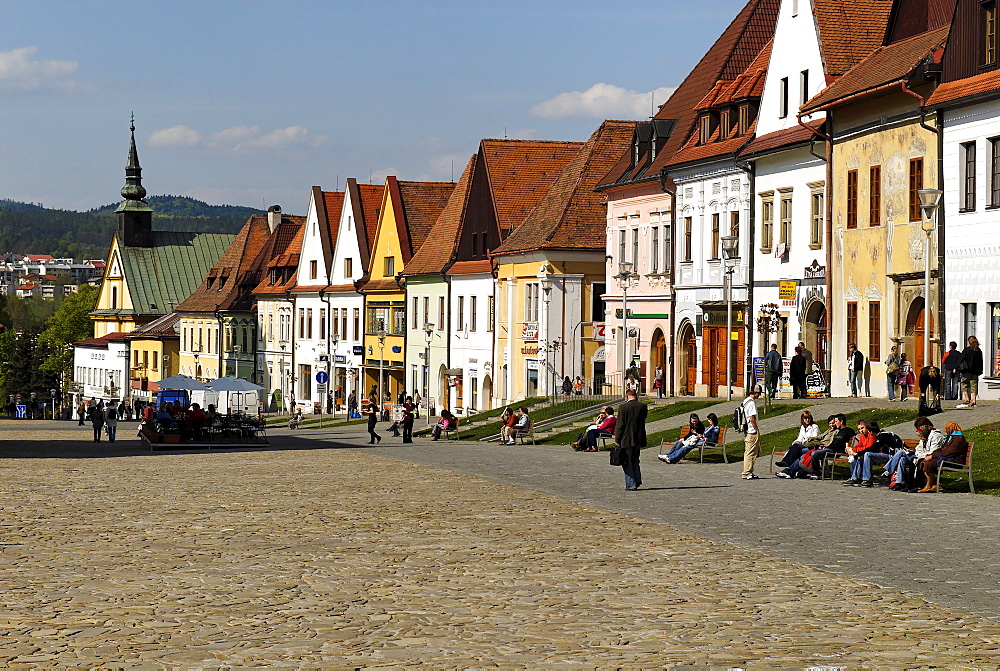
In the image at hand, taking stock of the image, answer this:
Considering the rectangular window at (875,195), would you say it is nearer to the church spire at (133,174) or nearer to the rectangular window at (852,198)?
the rectangular window at (852,198)

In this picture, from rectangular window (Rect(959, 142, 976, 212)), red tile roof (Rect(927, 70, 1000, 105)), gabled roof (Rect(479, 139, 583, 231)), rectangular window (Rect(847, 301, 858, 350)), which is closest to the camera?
red tile roof (Rect(927, 70, 1000, 105))

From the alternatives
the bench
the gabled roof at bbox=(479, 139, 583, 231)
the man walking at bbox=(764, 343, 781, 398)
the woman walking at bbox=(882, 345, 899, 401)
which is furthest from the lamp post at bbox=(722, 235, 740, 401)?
the gabled roof at bbox=(479, 139, 583, 231)

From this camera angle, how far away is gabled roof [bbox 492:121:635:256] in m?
62.8

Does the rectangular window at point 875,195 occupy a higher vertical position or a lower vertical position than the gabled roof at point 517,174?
lower

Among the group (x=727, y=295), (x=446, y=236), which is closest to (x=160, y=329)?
(x=446, y=236)

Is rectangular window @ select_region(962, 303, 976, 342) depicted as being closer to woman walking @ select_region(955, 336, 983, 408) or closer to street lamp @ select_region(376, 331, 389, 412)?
woman walking @ select_region(955, 336, 983, 408)

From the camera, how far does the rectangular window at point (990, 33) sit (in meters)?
35.8

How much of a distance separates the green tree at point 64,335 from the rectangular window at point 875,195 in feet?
383

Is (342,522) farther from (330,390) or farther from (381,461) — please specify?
(330,390)

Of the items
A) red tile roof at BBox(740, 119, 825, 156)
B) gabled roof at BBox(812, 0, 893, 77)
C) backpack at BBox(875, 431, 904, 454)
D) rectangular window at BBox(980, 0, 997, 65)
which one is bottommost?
backpack at BBox(875, 431, 904, 454)

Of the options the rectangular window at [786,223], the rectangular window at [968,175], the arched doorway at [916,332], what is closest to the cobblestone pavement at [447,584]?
the rectangular window at [968,175]

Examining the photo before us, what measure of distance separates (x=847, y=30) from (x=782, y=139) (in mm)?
3592

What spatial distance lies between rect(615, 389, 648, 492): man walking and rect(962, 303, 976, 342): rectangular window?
14129 millimetres

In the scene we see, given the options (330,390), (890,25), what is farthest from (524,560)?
(330,390)
